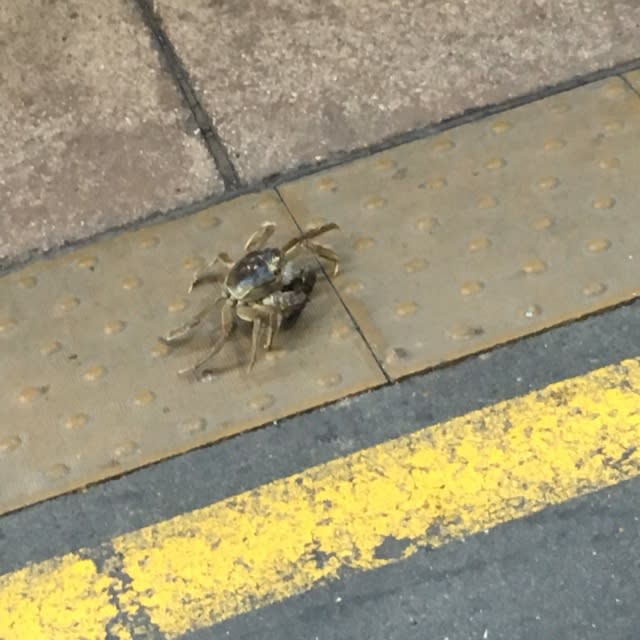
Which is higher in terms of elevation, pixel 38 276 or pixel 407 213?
pixel 38 276

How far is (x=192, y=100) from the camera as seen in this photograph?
3.09 metres

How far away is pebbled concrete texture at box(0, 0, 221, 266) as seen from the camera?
2.89 m

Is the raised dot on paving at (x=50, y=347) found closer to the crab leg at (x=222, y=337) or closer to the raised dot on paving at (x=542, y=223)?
the crab leg at (x=222, y=337)

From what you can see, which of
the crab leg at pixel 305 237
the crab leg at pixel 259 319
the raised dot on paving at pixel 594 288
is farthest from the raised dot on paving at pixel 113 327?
the raised dot on paving at pixel 594 288

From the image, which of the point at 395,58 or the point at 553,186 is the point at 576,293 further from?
the point at 395,58

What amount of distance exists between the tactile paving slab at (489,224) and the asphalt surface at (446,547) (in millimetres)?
96

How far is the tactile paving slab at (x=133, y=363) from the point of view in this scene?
2.41m

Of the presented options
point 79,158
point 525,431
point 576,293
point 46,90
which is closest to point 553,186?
point 576,293

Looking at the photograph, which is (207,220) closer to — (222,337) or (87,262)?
(87,262)

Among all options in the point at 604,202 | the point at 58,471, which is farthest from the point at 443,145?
the point at 58,471

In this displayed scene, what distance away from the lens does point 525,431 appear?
7.59ft

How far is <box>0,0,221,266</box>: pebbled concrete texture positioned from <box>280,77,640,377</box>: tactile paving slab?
0.38 m

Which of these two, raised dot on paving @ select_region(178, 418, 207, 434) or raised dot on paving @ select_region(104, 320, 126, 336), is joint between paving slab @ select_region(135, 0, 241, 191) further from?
raised dot on paving @ select_region(178, 418, 207, 434)

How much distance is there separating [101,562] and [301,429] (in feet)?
1.70
